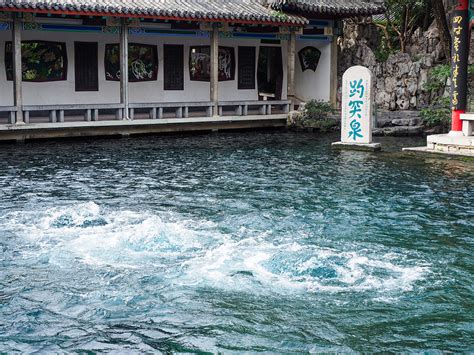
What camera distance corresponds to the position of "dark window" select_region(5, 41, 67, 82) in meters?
24.8

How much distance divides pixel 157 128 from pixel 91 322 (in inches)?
686

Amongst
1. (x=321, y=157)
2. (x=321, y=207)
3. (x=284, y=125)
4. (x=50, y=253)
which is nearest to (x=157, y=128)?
(x=284, y=125)

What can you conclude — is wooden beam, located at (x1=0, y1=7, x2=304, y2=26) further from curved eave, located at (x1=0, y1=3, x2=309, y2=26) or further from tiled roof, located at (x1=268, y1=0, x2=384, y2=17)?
tiled roof, located at (x1=268, y1=0, x2=384, y2=17)

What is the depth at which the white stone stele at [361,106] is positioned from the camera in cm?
2064

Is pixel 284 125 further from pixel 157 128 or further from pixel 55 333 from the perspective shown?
pixel 55 333

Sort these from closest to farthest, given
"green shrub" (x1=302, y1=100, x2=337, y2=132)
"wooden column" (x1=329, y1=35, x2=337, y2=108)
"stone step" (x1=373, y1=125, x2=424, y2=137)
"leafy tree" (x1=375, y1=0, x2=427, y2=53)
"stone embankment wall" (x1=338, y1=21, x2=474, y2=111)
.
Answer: "stone step" (x1=373, y1=125, x2=424, y2=137)
"green shrub" (x1=302, y1=100, x2=337, y2=132)
"stone embankment wall" (x1=338, y1=21, x2=474, y2=111)
"wooden column" (x1=329, y1=35, x2=337, y2=108)
"leafy tree" (x1=375, y1=0, x2=427, y2=53)

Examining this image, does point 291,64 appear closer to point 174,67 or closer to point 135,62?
point 174,67

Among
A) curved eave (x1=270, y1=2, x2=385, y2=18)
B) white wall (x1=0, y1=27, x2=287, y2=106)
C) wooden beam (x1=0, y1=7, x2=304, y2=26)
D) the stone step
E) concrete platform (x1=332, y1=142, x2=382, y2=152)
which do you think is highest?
curved eave (x1=270, y1=2, x2=385, y2=18)

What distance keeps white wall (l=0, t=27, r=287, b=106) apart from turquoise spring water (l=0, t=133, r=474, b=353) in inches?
295

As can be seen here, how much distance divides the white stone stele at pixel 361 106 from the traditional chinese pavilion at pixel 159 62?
5.86 meters

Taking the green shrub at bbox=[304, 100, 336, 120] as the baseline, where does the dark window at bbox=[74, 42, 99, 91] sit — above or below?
above

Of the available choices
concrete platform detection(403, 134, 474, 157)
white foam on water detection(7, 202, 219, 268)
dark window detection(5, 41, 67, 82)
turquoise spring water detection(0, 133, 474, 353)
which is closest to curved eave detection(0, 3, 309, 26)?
dark window detection(5, 41, 67, 82)

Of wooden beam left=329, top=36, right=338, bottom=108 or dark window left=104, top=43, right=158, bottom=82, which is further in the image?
wooden beam left=329, top=36, right=338, bottom=108

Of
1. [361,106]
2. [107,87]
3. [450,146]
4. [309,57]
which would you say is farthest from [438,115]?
[107,87]
